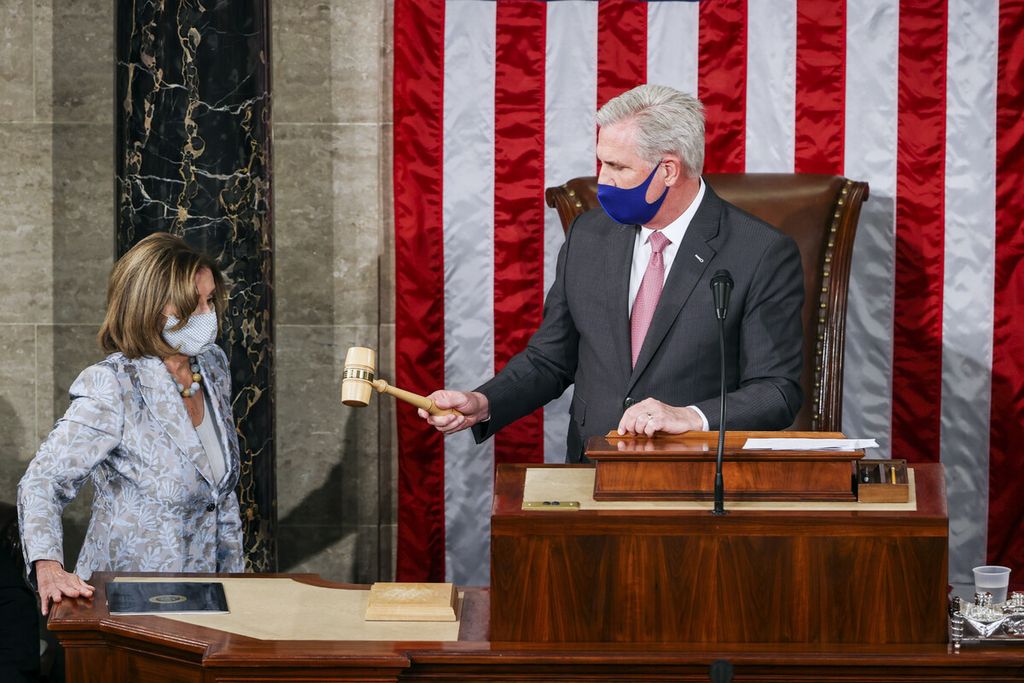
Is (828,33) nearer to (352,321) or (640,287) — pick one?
(640,287)

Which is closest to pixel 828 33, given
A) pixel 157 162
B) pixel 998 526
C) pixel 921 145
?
pixel 921 145

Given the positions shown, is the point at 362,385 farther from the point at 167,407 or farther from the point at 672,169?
the point at 672,169

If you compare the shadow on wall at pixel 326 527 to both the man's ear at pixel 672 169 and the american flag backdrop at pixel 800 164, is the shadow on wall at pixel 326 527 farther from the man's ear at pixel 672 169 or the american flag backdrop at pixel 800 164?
the man's ear at pixel 672 169

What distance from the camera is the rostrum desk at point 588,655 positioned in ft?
8.58

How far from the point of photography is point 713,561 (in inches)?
106

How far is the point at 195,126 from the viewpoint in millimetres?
4820

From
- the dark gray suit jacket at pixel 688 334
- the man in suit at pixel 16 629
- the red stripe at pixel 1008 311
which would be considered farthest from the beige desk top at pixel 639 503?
the red stripe at pixel 1008 311

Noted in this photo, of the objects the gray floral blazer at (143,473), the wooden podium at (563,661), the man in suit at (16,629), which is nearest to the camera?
the wooden podium at (563,661)

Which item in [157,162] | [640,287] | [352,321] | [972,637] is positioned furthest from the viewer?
[352,321]

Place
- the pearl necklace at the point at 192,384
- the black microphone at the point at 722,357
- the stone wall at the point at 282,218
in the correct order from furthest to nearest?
1. the stone wall at the point at 282,218
2. the pearl necklace at the point at 192,384
3. the black microphone at the point at 722,357

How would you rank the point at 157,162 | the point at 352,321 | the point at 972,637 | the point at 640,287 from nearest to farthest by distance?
the point at 972,637 → the point at 640,287 → the point at 157,162 → the point at 352,321

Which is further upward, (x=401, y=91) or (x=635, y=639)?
(x=401, y=91)

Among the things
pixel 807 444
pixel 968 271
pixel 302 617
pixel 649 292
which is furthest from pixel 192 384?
pixel 968 271

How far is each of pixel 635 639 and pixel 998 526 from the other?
8.96ft
